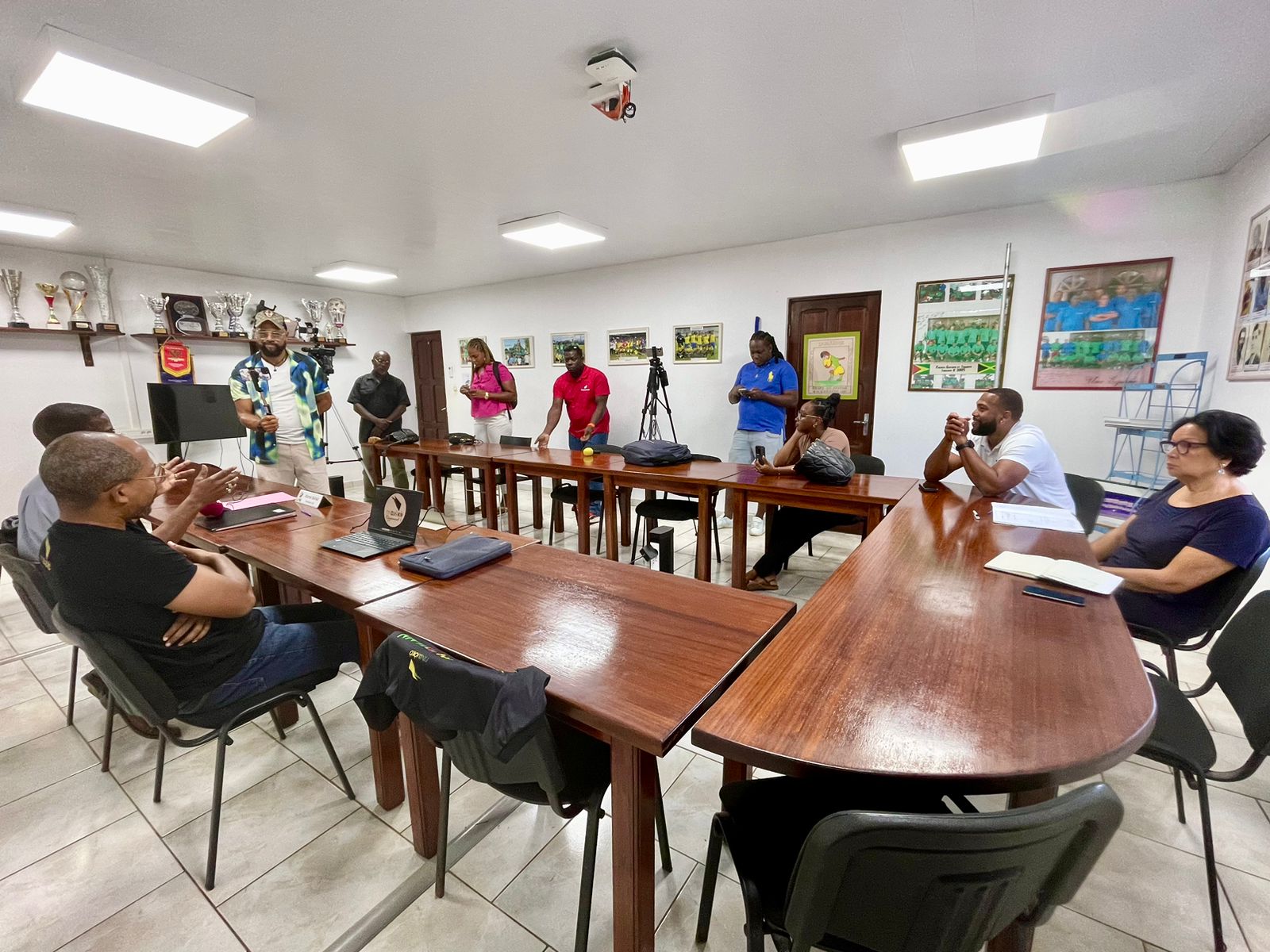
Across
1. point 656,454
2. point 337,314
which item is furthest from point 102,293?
point 656,454

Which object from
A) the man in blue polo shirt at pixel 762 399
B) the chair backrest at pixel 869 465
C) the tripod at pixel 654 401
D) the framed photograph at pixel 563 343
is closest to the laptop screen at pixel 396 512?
the chair backrest at pixel 869 465

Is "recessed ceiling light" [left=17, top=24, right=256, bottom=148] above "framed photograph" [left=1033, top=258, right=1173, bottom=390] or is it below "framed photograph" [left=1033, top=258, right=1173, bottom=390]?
above

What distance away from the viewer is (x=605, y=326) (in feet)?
19.2

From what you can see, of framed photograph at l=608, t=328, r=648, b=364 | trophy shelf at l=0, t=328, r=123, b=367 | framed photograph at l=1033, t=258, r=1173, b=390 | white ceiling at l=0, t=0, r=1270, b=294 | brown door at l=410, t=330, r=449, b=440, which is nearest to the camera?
white ceiling at l=0, t=0, r=1270, b=294

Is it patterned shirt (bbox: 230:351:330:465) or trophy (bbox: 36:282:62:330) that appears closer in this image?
patterned shirt (bbox: 230:351:330:465)

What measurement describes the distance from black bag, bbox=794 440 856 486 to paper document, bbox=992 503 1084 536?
0.68 meters

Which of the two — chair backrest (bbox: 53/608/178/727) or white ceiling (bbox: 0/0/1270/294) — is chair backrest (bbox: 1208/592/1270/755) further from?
chair backrest (bbox: 53/608/178/727)

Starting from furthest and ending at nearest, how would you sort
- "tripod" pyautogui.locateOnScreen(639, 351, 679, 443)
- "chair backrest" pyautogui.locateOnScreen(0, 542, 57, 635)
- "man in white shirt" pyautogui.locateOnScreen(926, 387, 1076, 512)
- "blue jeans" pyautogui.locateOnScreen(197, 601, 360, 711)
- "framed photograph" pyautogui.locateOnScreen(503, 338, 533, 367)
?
"framed photograph" pyautogui.locateOnScreen(503, 338, 533, 367), "tripod" pyautogui.locateOnScreen(639, 351, 679, 443), "man in white shirt" pyautogui.locateOnScreen(926, 387, 1076, 512), "chair backrest" pyautogui.locateOnScreen(0, 542, 57, 635), "blue jeans" pyautogui.locateOnScreen(197, 601, 360, 711)

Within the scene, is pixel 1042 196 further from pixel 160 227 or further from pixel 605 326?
pixel 160 227

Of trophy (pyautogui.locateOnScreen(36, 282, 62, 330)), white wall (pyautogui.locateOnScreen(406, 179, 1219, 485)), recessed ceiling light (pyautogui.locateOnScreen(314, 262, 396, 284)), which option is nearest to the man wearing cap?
recessed ceiling light (pyautogui.locateOnScreen(314, 262, 396, 284))

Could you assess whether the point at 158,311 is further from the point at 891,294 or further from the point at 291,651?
the point at 891,294

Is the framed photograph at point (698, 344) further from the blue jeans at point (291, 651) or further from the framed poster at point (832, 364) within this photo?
the blue jeans at point (291, 651)

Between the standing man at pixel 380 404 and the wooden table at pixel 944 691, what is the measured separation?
4.43 meters

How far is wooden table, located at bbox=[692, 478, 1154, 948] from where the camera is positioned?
75 cm
